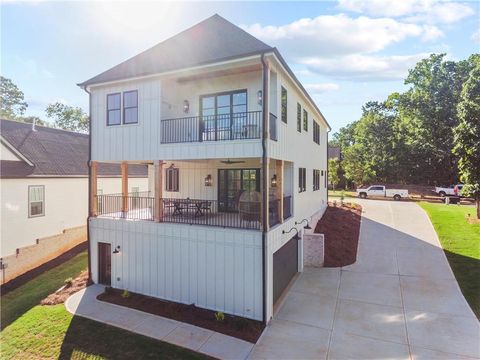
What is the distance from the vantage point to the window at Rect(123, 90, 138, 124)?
37.8ft

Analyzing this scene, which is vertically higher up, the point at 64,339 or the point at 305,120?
the point at 305,120

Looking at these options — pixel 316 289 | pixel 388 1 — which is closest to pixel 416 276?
pixel 316 289

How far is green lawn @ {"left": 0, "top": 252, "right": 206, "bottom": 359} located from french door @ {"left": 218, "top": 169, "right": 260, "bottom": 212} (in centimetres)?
672

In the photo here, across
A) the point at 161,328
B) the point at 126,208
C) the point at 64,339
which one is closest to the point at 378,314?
the point at 161,328

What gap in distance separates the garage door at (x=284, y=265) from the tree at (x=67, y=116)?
55552 millimetres

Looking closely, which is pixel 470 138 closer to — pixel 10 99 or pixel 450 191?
pixel 450 191

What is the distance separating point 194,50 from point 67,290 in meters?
11.0

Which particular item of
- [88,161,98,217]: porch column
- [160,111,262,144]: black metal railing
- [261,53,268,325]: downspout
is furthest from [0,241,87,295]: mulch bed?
[261,53,268,325]: downspout

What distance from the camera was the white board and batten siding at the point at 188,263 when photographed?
30.4ft

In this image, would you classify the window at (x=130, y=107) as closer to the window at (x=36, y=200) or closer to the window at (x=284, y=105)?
the window at (x=284, y=105)

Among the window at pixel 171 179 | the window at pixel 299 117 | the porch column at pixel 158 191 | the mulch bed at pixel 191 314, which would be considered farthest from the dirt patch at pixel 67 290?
the window at pixel 299 117

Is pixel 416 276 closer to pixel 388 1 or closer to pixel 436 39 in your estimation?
pixel 436 39

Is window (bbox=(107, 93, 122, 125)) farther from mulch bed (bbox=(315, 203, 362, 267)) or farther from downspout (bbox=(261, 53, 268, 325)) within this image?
mulch bed (bbox=(315, 203, 362, 267))

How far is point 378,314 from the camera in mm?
9328
